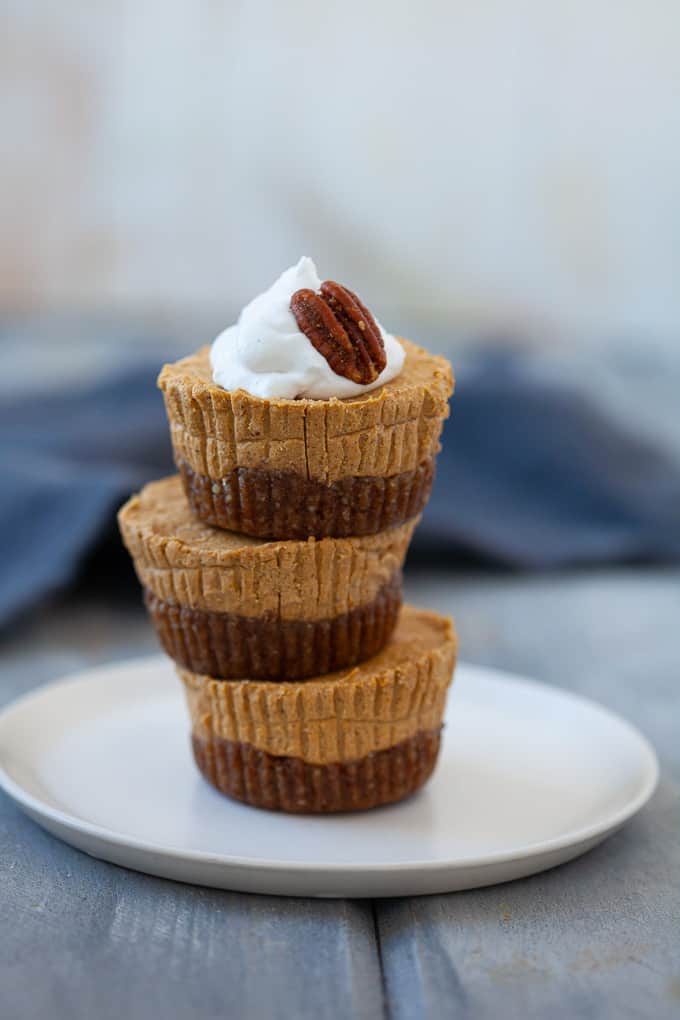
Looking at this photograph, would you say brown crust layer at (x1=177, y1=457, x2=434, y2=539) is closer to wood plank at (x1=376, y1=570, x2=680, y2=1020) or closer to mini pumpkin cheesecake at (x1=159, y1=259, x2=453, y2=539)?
mini pumpkin cheesecake at (x1=159, y1=259, x2=453, y2=539)

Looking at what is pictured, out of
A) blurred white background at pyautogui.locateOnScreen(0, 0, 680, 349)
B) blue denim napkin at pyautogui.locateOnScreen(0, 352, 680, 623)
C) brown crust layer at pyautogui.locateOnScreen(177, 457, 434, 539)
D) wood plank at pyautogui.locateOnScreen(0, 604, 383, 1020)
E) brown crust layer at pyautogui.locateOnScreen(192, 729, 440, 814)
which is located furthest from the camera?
blurred white background at pyautogui.locateOnScreen(0, 0, 680, 349)

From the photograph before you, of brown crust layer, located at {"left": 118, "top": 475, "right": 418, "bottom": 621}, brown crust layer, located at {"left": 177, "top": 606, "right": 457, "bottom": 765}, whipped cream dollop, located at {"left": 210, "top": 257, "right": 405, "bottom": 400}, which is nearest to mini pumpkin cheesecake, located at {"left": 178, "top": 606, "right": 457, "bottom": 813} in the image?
brown crust layer, located at {"left": 177, "top": 606, "right": 457, "bottom": 765}

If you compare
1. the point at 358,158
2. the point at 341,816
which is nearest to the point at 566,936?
the point at 341,816

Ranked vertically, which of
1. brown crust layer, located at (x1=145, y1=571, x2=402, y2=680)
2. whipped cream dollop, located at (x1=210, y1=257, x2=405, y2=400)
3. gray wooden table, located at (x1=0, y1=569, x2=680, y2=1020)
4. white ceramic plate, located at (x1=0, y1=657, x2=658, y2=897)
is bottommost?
white ceramic plate, located at (x1=0, y1=657, x2=658, y2=897)

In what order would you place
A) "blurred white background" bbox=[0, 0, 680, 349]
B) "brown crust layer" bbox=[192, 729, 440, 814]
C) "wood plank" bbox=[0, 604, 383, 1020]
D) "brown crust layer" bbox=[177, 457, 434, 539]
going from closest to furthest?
"wood plank" bbox=[0, 604, 383, 1020] → "brown crust layer" bbox=[177, 457, 434, 539] → "brown crust layer" bbox=[192, 729, 440, 814] → "blurred white background" bbox=[0, 0, 680, 349]

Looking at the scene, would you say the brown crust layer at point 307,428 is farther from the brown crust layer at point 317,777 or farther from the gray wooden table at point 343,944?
the gray wooden table at point 343,944

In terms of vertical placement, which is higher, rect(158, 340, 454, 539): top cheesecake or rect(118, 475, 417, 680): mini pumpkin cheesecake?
rect(158, 340, 454, 539): top cheesecake

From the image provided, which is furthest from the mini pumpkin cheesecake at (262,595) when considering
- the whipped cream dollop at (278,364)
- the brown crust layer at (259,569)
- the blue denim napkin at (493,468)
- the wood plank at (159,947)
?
the blue denim napkin at (493,468)
